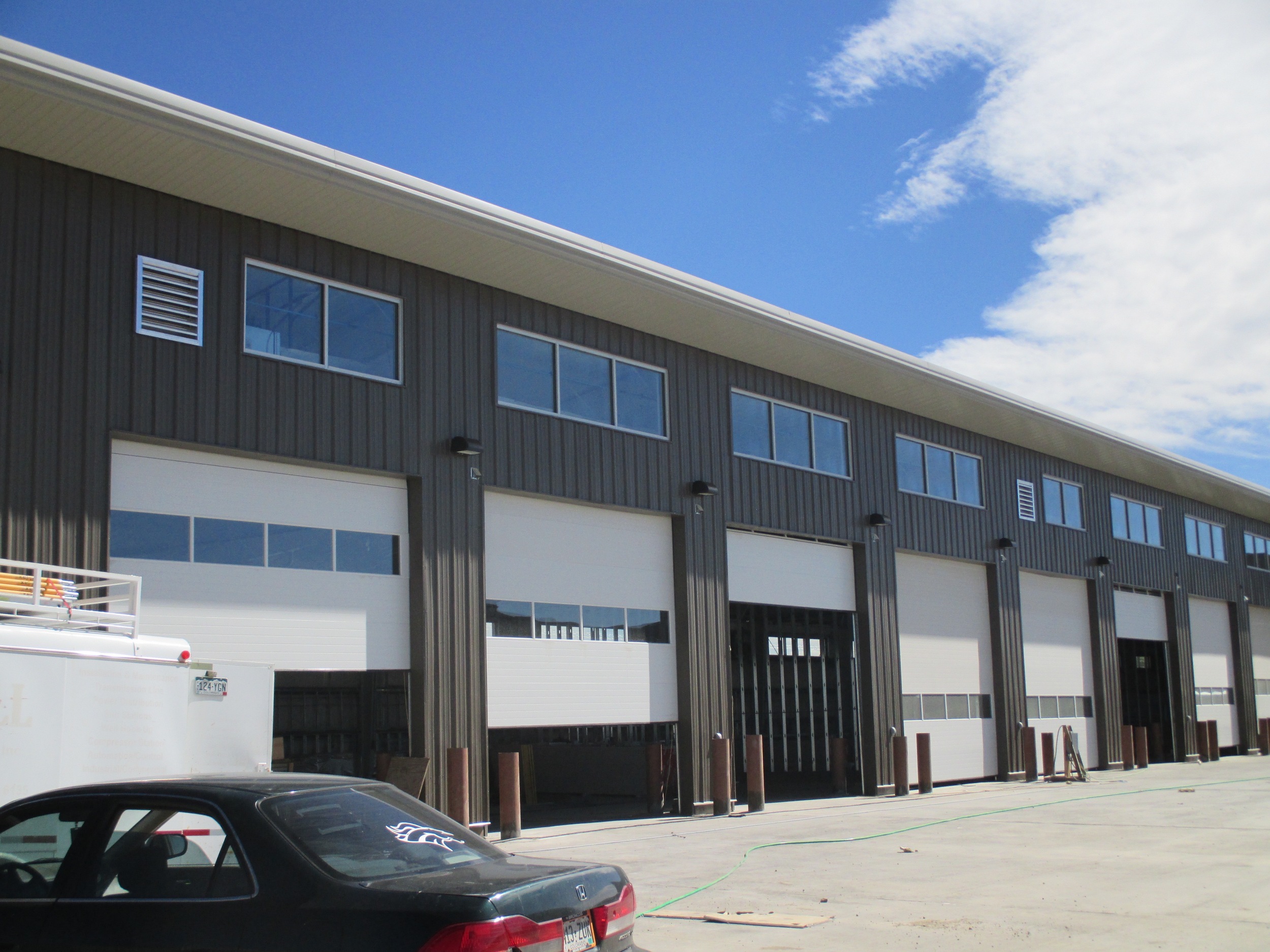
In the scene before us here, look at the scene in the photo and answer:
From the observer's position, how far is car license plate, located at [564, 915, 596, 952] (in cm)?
509

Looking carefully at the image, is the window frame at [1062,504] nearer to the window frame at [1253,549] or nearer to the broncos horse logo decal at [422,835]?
the window frame at [1253,549]

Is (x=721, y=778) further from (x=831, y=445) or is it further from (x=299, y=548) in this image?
(x=299, y=548)

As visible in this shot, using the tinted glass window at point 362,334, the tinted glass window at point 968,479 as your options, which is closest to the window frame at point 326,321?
the tinted glass window at point 362,334

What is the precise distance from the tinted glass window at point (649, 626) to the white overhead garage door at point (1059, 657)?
12245 millimetres

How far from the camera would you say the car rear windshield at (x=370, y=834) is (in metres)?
5.06

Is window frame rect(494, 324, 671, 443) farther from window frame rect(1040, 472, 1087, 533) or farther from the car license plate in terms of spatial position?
window frame rect(1040, 472, 1087, 533)

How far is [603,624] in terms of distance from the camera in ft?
63.2

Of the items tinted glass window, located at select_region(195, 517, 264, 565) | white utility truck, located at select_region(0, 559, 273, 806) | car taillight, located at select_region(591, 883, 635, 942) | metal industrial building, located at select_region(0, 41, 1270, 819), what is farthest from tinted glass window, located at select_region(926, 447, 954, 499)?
car taillight, located at select_region(591, 883, 635, 942)

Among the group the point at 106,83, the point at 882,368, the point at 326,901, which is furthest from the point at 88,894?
the point at 882,368

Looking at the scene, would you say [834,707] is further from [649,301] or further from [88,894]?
[88,894]

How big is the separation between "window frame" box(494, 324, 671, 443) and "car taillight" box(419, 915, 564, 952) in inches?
529

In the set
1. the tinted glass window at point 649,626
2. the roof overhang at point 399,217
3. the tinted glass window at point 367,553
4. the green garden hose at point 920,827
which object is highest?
the roof overhang at point 399,217

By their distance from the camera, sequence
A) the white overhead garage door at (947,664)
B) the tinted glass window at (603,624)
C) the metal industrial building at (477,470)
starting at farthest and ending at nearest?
the white overhead garage door at (947,664)
the tinted glass window at (603,624)
the metal industrial building at (477,470)

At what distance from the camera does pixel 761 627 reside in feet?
97.1
